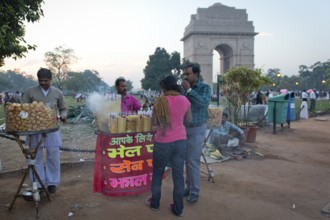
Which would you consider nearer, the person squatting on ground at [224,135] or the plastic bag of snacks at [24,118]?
the plastic bag of snacks at [24,118]

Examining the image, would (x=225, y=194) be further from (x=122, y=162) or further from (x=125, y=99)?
(x=125, y=99)

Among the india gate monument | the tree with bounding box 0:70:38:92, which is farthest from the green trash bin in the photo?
the tree with bounding box 0:70:38:92

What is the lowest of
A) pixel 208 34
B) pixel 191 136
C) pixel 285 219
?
pixel 285 219

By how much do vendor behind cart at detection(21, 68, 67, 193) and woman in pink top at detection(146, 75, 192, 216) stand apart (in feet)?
5.38

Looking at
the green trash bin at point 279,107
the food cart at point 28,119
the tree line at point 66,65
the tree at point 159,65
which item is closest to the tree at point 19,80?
the tree line at point 66,65

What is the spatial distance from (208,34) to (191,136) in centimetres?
4647

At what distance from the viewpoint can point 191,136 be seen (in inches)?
172

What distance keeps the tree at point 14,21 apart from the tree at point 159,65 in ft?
118

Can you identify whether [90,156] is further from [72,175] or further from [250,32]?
[250,32]

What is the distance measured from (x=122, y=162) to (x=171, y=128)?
3.67ft

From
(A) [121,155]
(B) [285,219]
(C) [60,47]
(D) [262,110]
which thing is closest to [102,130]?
(A) [121,155]

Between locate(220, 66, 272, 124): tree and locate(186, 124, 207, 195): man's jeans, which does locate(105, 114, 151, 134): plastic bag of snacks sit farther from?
locate(220, 66, 272, 124): tree

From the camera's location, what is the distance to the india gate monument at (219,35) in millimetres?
48656

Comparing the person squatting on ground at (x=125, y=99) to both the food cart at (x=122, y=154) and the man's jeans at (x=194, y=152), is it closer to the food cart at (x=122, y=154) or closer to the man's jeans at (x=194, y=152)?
the food cart at (x=122, y=154)
